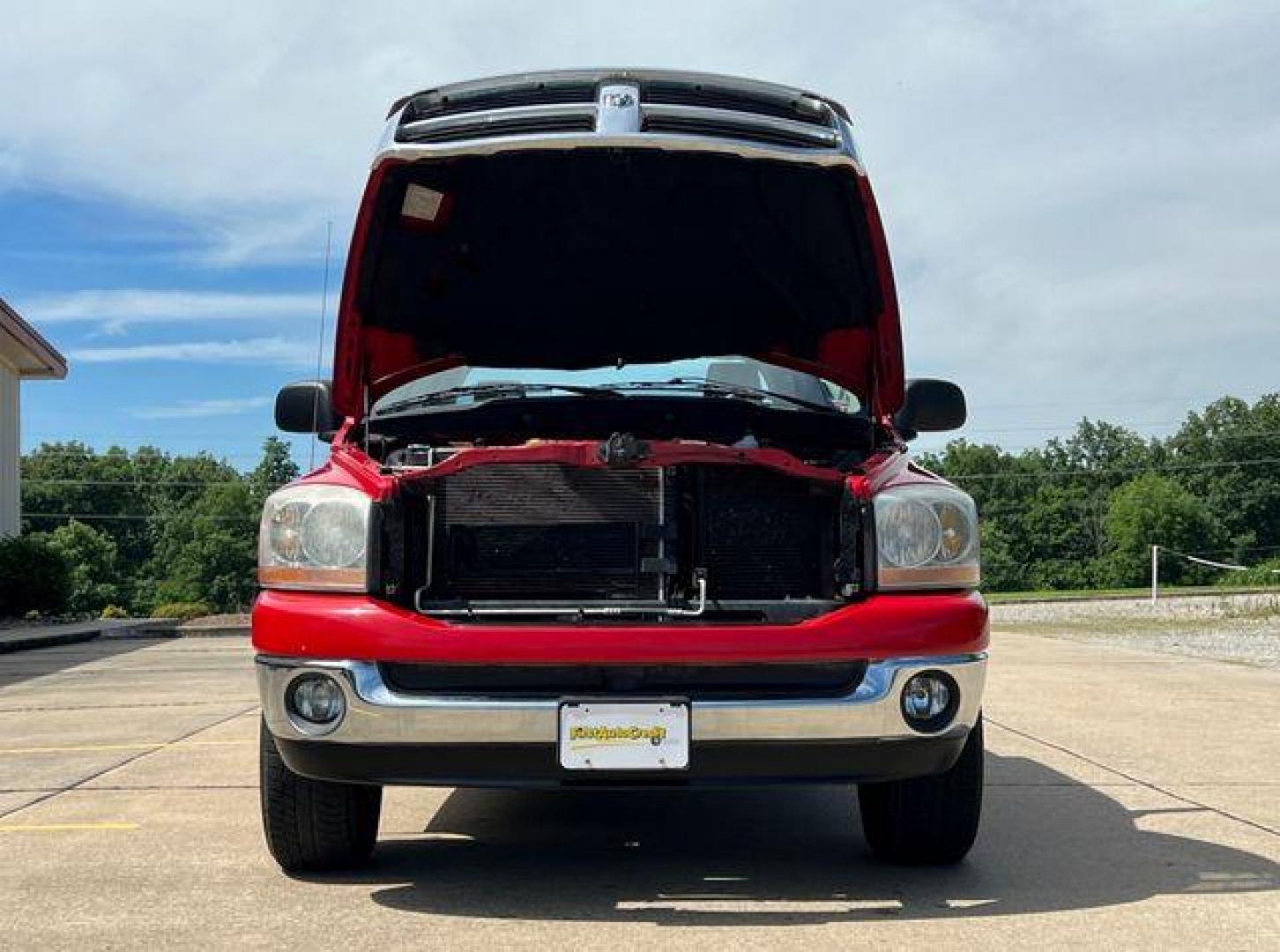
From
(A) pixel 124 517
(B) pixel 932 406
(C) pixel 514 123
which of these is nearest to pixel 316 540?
(C) pixel 514 123

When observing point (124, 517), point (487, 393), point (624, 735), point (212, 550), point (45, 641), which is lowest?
point (45, 641)

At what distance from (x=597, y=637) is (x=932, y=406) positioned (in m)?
1.89

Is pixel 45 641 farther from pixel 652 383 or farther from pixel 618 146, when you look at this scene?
pixel 618 146

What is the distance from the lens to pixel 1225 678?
10.7 metres

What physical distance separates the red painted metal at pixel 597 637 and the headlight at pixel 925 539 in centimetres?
10

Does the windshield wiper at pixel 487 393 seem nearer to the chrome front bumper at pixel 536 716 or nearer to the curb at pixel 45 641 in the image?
the chrome front bumper at pixel 536 716

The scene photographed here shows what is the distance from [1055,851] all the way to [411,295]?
282 cm

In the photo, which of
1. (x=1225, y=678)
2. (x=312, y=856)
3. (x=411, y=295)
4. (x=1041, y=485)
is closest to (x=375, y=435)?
(x=411, y=295)

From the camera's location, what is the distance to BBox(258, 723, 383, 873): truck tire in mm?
3941

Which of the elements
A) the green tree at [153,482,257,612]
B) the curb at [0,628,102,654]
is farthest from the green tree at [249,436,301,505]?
the curb at [0,628,102,654]

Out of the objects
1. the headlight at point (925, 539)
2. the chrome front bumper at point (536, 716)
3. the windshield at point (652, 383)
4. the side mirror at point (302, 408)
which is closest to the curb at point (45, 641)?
the side mirror at point (302, 408)

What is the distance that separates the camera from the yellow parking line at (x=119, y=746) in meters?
6.93

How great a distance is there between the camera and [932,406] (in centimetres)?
481

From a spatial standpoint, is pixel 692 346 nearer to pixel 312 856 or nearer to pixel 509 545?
pixel 509 545
